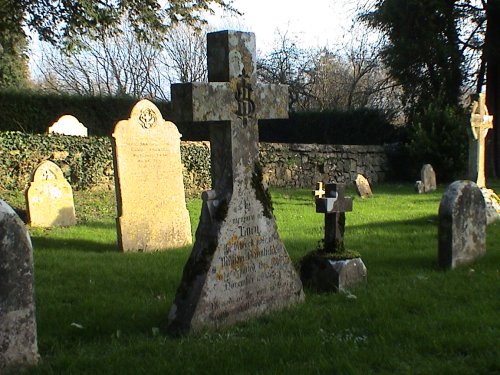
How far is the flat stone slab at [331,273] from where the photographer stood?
592 cm

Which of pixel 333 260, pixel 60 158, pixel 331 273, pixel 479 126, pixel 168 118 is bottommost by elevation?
pixel 331 273

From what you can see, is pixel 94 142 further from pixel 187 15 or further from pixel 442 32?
pixel 442 32

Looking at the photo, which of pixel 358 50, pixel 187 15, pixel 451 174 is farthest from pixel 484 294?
pixel 358 50

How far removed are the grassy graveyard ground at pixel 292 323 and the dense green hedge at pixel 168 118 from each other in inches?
518

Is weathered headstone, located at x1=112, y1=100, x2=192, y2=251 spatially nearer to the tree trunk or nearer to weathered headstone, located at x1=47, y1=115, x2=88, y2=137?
weathered headstone, located at x1=47, y1=115, x2=88, y2=137

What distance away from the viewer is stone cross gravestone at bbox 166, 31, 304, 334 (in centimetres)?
470

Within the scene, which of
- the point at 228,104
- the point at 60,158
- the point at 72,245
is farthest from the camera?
the point at 60,158

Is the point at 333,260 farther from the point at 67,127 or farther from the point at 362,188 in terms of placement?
the point at 67,127

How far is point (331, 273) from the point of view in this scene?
5.95 metres

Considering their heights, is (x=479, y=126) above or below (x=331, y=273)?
above

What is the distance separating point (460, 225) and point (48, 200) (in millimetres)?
7310

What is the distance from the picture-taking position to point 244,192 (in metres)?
5.06

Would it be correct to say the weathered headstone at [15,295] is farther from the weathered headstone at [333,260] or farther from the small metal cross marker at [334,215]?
the small metal cross marker at [334,215]

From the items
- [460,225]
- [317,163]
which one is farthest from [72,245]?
[317,163]
